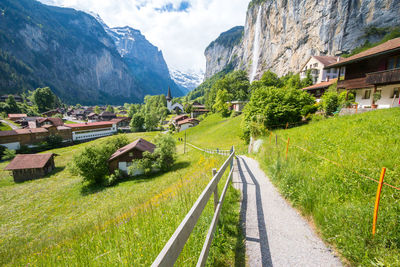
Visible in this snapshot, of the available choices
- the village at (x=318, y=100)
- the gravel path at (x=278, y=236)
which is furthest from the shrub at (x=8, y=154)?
the gravel path at (x=278, y=236)

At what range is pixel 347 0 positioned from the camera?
53.4 meters

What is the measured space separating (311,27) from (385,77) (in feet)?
223

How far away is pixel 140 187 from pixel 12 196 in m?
20.5

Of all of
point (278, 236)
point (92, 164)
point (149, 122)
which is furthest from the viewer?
point (149, 122)

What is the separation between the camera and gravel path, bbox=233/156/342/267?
2.86 m

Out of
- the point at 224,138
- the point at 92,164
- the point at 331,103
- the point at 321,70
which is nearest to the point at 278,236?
the point at 331,103

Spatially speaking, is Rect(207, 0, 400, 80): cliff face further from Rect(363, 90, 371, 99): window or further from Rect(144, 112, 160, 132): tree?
Rect(144, 112, 160, 132): tree

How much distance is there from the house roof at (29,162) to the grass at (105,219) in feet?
9.40

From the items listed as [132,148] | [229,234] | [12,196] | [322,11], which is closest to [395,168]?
[229,234]

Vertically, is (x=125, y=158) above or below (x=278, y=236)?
below

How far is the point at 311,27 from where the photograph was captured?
65.4 m

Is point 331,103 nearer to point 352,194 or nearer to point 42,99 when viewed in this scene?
point 352,194

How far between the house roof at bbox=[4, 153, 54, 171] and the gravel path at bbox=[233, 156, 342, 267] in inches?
1678

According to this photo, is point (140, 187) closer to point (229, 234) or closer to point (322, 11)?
point (229, 234)
